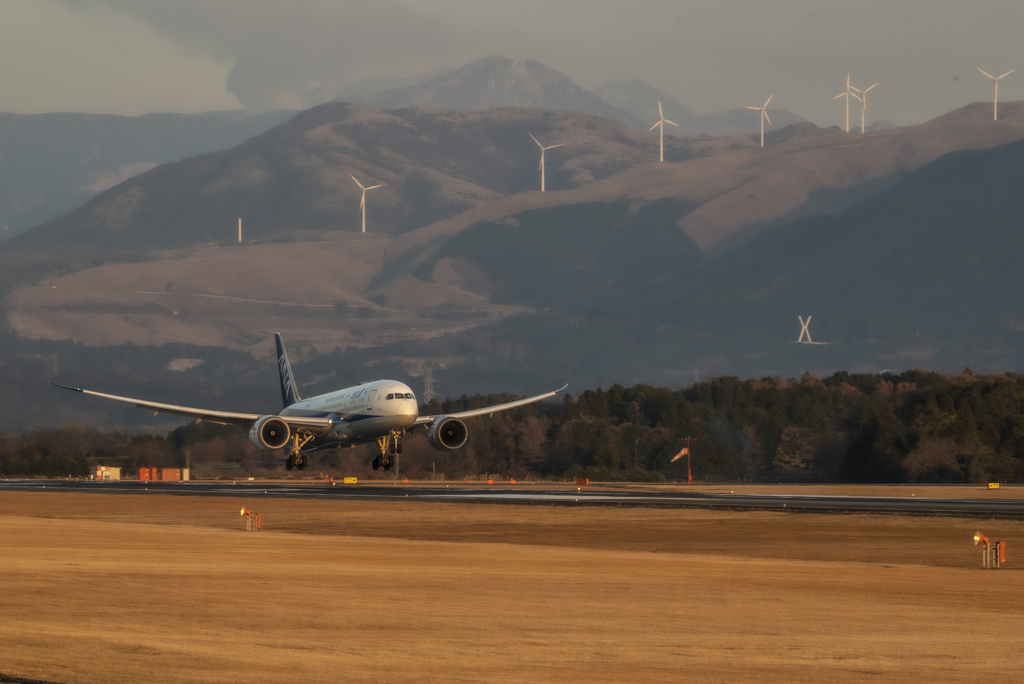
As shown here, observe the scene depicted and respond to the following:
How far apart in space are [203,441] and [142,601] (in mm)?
133298

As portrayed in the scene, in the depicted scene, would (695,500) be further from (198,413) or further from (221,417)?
(198,413)

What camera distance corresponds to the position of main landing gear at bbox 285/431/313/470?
329 feet

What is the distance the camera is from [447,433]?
331 feet

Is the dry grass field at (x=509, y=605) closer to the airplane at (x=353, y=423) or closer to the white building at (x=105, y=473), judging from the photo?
the airplane at (x=353, y=423)

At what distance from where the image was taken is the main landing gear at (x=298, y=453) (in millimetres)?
100312

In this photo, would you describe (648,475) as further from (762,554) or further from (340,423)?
(762,554)

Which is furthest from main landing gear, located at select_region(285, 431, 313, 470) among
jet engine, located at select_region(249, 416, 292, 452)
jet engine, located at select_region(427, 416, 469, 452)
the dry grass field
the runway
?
the dry grass field

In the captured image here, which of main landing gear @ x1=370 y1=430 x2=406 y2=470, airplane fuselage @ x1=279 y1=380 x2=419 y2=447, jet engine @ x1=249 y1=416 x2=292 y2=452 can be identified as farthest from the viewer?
jet engine @ x1=249 y1=416 x2=292 y2=452

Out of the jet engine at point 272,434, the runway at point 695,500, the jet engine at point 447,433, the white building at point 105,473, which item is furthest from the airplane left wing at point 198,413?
the white building at point 105,473

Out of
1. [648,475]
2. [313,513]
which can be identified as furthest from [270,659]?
[648,475]

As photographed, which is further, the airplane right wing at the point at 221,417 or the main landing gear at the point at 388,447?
the airplane right wing at the point at 221,417

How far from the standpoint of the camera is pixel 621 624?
36.2 meters

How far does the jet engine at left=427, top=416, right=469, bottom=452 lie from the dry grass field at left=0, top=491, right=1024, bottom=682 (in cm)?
1841

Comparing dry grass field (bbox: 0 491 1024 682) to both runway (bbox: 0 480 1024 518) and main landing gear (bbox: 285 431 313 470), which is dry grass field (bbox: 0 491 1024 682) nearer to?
runway (bbox: 0 480 1024 518)
